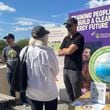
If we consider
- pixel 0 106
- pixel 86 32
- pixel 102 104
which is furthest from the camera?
pixel 86 32

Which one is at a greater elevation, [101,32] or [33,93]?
[101,32]

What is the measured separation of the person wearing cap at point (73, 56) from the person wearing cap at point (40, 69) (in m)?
1.37

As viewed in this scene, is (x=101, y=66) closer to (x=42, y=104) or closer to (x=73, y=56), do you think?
(x=42, y=104)

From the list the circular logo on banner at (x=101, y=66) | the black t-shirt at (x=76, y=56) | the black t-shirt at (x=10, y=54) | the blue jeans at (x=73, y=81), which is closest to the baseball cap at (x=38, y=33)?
the circular logo on banner at (x=101, y=66)

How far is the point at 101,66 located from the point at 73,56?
6.71ft

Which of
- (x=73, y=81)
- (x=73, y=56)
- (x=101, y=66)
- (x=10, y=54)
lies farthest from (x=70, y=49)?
(x=10, y=54)

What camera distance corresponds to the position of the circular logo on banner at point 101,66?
12.2 ft

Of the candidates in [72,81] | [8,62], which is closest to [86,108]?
[72,81]

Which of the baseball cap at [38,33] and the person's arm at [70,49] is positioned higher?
the baseball cap at [38,33]

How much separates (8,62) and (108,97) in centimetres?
472

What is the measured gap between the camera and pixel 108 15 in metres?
6.82

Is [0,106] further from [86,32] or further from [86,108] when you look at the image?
[86,32]

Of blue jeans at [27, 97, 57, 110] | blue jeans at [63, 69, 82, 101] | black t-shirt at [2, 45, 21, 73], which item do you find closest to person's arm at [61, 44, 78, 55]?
blue jeans at [63, 69, 82, 101]

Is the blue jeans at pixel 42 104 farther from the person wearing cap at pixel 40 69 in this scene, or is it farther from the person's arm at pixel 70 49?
the person's arm at pixel 70 49
